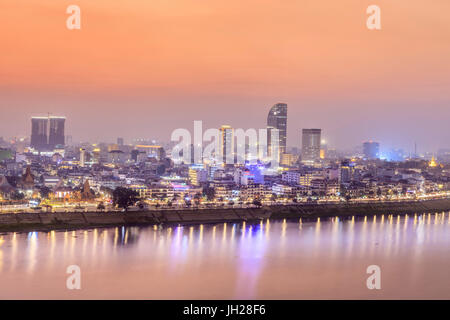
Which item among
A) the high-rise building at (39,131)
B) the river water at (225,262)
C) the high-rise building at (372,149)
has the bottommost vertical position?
the river water at (225,262)

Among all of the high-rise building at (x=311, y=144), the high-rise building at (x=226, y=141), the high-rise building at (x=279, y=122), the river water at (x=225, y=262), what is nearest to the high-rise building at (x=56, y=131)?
the high-rise building at (x=226, y=141)

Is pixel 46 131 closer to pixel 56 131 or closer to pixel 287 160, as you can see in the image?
pixel 56 131

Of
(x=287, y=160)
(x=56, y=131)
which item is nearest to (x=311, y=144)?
(x=287, y=160)

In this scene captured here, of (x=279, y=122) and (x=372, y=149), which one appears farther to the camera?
(x=372, y=149)

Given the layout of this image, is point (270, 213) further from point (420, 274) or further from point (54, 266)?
point (54, 266)

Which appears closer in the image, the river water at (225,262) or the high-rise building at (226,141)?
the river water at (225,262)

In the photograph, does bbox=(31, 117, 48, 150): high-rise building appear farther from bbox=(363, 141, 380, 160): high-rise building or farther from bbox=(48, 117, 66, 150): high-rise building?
bbox=(363, 141, 380, 160): high-rise building

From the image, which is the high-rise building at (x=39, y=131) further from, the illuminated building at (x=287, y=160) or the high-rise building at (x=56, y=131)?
the illuminated building at (x=287, y=160)
